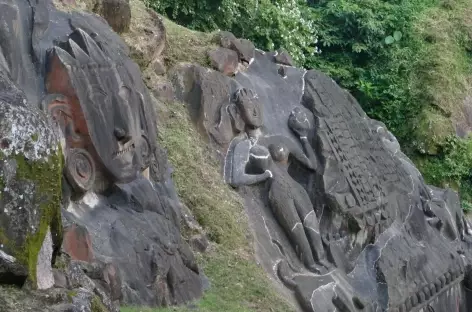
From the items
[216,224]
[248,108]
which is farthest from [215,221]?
[248,108]

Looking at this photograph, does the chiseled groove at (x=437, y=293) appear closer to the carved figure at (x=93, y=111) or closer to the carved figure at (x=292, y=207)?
the carved figure at (x=292, y=207)

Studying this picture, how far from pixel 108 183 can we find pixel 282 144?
2.43 meters

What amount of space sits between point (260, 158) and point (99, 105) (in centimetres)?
221

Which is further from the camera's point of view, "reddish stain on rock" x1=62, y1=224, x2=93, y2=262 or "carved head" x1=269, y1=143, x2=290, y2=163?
"carved head" x1=269, y1=143, x2=290, y2=163

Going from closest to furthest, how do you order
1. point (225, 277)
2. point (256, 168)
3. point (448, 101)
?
point (225, 277) → point (256, 168) → point (448, 101)

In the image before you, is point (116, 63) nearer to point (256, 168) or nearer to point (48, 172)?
point (256, 168)

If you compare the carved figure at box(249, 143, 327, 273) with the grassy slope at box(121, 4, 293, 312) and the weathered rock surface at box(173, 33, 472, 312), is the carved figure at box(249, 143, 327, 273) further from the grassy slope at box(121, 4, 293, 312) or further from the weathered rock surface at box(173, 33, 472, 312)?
the grassy slope at box(121, 4, 293, 312)

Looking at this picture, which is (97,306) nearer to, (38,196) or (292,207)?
(38,196)

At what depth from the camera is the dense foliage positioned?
1358 centimetres

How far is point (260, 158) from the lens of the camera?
715 cm

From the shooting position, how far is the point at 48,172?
2904 mm

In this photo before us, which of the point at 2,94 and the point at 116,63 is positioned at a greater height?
the point at 2,94

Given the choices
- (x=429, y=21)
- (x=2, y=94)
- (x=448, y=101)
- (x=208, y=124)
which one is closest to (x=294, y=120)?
(x=208, y=124)

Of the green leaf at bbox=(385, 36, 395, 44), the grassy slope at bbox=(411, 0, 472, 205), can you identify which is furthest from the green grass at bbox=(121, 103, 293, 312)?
the green leaf at bbox=(385, 36, 395, 44)
